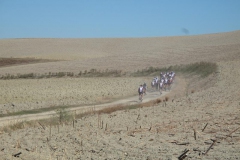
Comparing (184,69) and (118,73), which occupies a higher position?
(184,69)

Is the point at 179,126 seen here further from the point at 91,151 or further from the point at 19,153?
the point at 19,153

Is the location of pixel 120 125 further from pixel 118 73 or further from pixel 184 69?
pixel 118 73

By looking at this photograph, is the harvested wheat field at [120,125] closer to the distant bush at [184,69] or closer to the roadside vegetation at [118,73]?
the distant bush at [184,69]

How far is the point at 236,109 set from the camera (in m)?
17.5

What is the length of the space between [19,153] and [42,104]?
18666 millimetres

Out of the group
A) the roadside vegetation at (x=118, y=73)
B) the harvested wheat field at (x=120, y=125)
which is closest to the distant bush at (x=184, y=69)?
the roadside vegetation at (x=118, y=73)

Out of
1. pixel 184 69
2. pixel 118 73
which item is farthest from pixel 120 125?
pixel 118 73

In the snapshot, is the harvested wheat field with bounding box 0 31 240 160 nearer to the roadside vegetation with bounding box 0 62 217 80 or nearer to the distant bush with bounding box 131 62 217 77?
the distant bush with bounding box 131 62 217 77

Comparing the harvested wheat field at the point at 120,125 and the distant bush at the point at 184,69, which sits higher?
the distant bush at the point at 184,69

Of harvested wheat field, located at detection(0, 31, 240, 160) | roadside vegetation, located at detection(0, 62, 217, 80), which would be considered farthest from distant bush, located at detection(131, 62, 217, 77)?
harvested wheat field, located at detection(0, 31, 240, 160)

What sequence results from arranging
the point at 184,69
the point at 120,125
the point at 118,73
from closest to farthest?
the point at 120,125
the point at 184,69
the point at 118,73

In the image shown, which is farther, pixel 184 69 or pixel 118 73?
pixel 118 73

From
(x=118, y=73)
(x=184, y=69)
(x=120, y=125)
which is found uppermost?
(x=184, y=69)


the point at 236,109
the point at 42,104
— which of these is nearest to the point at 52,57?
the point at 42,104
